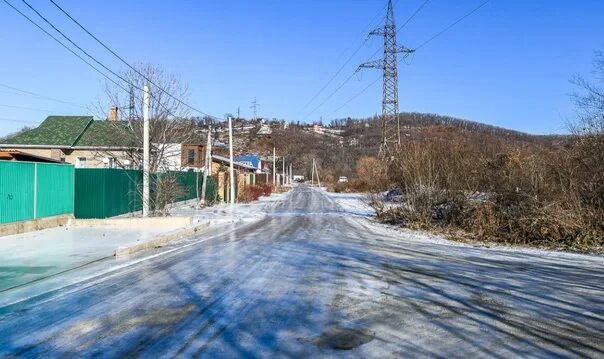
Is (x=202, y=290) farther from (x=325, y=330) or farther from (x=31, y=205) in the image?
(x=31, y=205)

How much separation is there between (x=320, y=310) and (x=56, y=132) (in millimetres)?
40555

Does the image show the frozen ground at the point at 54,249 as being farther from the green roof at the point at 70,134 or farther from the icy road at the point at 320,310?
the green roof at the point at 70,134

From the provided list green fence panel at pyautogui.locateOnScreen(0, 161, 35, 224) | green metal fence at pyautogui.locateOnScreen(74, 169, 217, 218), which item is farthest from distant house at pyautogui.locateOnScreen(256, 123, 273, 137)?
green fence panel at pyautogui.locateOnScreen(0, 161, 35, 224)

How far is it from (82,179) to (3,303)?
14.1m

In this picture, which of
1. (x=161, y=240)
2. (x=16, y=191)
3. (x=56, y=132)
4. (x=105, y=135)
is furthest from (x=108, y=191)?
(x=56, y=132)

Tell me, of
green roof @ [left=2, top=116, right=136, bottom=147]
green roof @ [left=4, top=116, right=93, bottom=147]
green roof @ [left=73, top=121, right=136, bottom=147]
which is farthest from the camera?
green roof @ [left=4, top=116, right=93, bottom=147]

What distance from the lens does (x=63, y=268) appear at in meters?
11.0

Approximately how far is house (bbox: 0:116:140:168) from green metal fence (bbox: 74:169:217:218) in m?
13.3

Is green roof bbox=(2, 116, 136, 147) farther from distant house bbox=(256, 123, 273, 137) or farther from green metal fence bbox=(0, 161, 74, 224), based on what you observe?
distant house bbox=(256, 123, 273, 137)

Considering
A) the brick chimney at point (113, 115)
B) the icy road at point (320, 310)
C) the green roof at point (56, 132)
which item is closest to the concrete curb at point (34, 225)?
the icy road at point (320, 310)

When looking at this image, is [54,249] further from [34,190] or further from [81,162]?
[81,162]

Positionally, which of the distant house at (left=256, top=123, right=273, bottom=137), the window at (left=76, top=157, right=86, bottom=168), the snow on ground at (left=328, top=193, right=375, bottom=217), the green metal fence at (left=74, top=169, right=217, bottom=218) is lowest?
the snow on ground at (left=328, top=193, right=375, bottom=217)

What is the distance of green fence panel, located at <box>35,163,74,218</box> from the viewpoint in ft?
59.3

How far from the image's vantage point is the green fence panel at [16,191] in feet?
51.8
